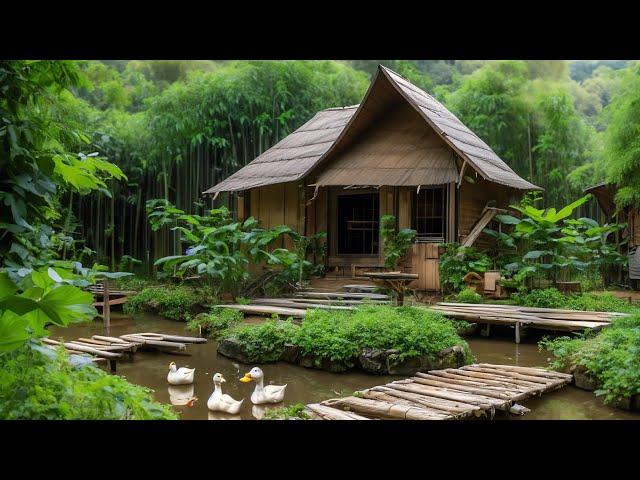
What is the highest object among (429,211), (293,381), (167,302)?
(429,211)

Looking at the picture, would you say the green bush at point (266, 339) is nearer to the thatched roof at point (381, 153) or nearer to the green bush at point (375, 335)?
the green bush at point (375, 335)

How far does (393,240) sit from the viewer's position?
12156mm

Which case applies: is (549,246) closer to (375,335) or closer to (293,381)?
(375,335)

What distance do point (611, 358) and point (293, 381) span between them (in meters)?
3.42

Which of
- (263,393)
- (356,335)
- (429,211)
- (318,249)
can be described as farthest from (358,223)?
(263,393)

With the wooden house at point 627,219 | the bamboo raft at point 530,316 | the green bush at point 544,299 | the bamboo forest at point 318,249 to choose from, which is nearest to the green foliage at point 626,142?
the bamboo forest at point 318,249

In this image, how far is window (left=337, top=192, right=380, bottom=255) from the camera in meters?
13.7

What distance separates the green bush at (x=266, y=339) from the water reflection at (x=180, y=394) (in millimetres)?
1412

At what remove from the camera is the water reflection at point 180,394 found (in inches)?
241

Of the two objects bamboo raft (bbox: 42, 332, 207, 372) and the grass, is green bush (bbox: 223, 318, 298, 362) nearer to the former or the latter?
the grass

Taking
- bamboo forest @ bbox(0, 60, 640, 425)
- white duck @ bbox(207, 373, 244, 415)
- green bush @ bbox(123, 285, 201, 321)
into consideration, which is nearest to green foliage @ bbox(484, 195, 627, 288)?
bamboo forest @ bbox(0, 60, 640, 425)

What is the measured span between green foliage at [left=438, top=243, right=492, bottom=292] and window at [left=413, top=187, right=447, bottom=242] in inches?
45.9

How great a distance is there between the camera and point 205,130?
15977 mm

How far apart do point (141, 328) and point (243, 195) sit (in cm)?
490
